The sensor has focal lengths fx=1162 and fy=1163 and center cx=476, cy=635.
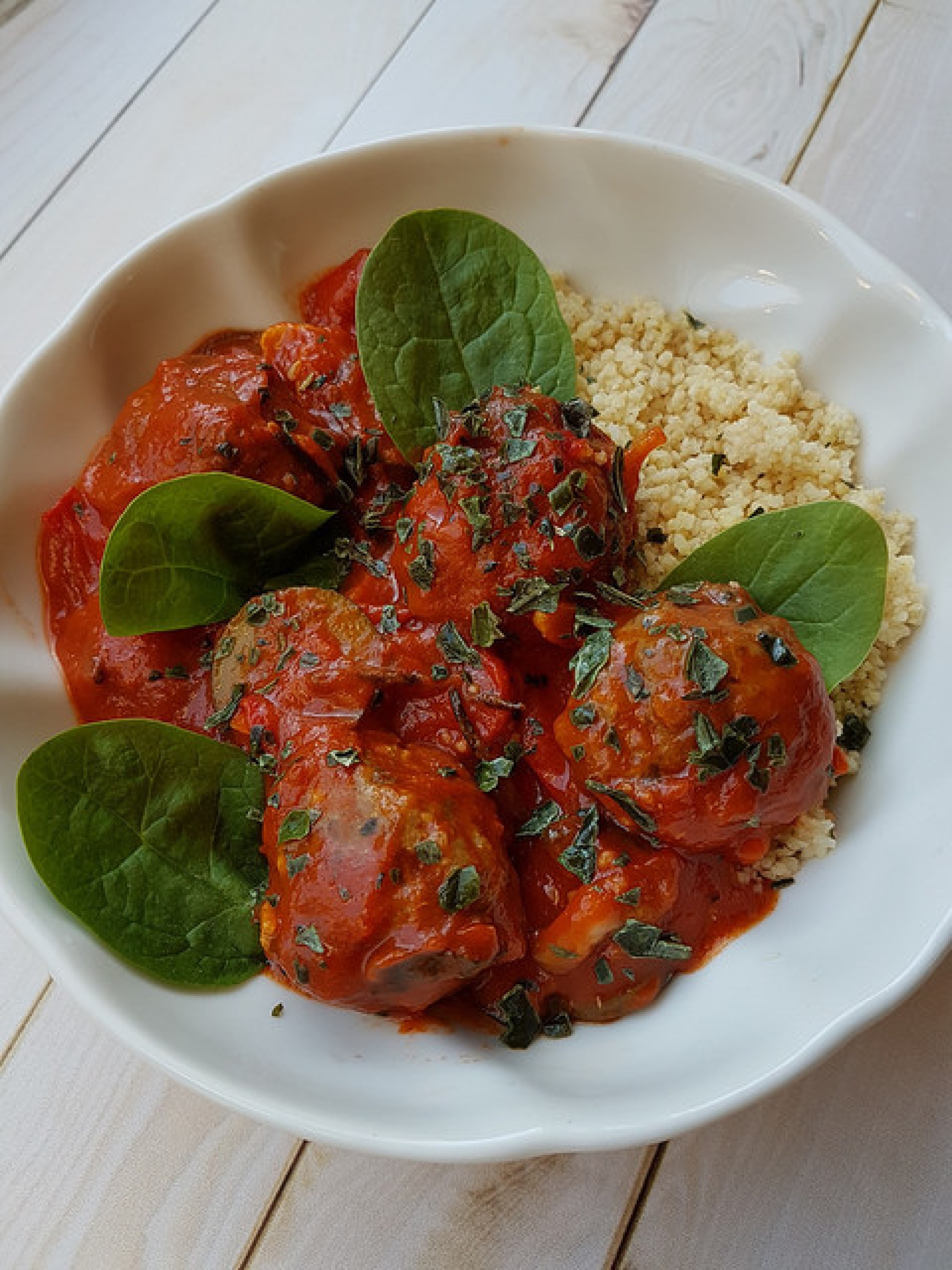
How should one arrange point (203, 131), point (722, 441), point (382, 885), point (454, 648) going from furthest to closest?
point (203, 131) → point (722, 441) → point (454, 648) → point (382, 885)

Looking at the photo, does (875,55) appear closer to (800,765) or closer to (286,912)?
(800,765)

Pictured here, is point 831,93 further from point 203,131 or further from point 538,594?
point 538,594

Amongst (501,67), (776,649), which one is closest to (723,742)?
(776,649)

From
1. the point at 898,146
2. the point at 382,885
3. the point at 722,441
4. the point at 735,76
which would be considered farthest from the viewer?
the point at 735,76

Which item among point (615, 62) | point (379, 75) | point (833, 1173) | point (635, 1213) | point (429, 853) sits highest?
point (615, 62)

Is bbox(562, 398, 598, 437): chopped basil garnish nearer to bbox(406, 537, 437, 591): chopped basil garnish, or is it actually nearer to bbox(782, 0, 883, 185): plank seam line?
bbox(406, 537, 437, 591): chopped basil garnish

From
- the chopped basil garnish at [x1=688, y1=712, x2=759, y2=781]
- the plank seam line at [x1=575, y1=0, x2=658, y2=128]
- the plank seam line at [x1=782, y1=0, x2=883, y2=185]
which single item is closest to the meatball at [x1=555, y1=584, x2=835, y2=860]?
the chopped basil garnish at [x1=688, y1=712, x2=759, y2=781]
